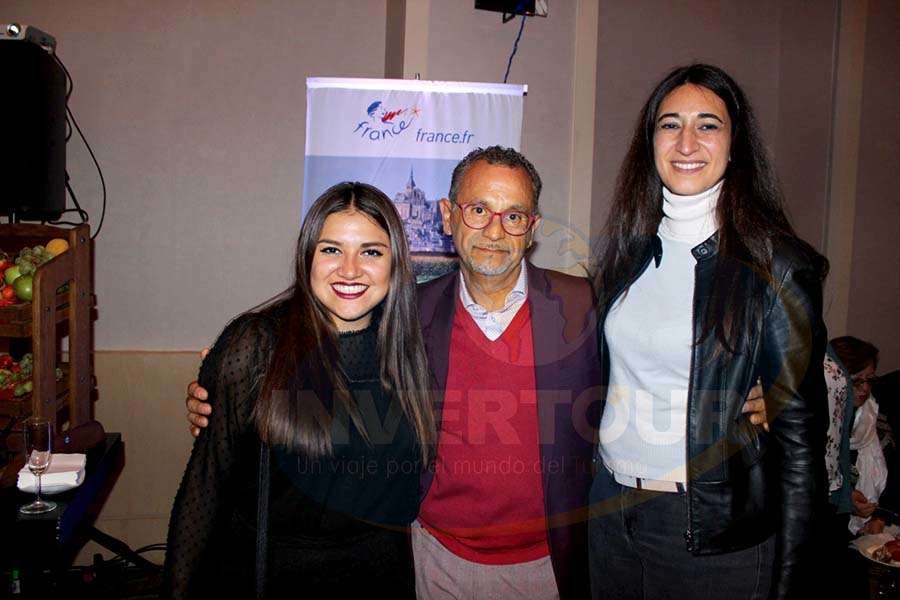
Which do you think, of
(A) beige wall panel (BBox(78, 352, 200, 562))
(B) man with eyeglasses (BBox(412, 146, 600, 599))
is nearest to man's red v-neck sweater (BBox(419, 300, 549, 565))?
(B) man with eyeglasses (BBox(412, 146, 600, 599))

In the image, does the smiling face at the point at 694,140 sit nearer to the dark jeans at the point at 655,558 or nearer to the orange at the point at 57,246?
the dark jeans at the point at 655,558

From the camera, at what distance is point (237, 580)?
1.70 meters

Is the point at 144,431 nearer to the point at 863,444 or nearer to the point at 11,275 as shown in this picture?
the point at 11,275

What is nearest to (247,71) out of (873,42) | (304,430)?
(304,430)

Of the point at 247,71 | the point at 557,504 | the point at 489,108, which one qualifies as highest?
the point at 247,71

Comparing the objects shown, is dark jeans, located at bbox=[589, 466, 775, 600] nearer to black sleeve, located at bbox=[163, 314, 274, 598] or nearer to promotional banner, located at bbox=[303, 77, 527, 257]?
black sleeve, located at bbox=[163, 314, 274, 598]

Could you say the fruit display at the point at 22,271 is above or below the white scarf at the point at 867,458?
above

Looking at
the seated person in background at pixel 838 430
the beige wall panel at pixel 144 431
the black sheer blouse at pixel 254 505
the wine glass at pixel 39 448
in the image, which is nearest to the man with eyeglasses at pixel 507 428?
the black sheer blouse at pixel 254 505

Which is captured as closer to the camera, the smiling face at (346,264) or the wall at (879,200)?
the smiling face at (346,264)

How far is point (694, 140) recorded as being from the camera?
176 cm

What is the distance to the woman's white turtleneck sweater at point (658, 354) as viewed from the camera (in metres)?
1.72

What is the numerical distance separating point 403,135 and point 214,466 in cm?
209

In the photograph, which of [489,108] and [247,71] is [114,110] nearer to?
[247,71]

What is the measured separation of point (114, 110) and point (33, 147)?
36.2 inches
